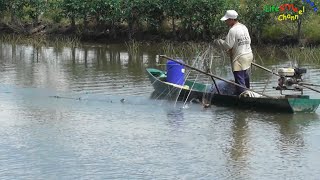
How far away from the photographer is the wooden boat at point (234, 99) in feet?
37.2

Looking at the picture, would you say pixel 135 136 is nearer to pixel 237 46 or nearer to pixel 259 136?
pixel 259 136

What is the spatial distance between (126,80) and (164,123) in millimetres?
5423

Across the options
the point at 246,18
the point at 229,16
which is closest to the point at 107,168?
the point at 229,16

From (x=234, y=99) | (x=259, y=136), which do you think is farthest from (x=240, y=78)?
(x=259, y=136)

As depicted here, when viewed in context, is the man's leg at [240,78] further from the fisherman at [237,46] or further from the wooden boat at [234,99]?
A: the wooden boat at [234,99]

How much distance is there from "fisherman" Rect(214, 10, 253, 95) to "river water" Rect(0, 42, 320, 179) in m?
0.74

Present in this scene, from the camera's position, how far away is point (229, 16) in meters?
11.8

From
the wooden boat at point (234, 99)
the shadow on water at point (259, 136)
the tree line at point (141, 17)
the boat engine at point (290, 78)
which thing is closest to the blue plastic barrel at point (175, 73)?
the wooden boat at point (234, 99)

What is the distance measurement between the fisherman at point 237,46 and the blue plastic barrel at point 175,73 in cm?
150

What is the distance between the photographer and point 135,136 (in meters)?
9.65

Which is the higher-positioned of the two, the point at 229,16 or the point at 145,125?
the point at 229,16

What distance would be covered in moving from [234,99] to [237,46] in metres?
0.98

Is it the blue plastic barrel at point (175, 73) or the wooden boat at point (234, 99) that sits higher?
the blue plastic barrel at point (175, 73)

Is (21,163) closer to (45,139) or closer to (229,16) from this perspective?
(45,139)
